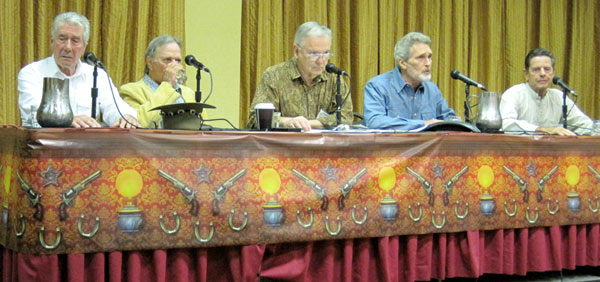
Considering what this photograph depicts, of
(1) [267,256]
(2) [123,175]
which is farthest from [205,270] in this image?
(2) [123,175]

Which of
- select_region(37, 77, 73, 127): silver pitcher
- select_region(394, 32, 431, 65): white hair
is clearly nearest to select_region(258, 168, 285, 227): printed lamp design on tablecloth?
select_region(37, 77, 73, 127): silver pitcher

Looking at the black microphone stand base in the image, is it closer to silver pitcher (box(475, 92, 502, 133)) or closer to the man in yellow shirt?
the man in yellow shirt

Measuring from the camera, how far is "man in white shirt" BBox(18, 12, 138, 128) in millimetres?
2861

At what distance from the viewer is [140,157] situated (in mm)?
2021

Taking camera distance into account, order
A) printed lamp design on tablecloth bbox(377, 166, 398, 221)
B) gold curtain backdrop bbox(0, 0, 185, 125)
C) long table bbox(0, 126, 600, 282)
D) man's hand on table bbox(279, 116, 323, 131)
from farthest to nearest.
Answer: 1. gold curtain backdrop bbox(0, 0, 185, 125)
2. man's hand on table bbox(279, 116, 323, 131)
3. printed lamp design on tablecloth bbox(377, 166, 398, 221)
4. long table bbox(0, 126, 600, 282)

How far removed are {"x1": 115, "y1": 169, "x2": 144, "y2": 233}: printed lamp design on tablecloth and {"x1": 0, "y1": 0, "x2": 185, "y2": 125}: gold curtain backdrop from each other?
6.85ft

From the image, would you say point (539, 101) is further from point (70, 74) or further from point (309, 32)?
point (70, 74)

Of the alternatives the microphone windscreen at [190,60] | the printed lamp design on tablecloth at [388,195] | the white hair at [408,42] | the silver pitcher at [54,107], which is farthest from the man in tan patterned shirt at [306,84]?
the silver pitcher at [54,107]

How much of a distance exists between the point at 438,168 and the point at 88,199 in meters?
1.29

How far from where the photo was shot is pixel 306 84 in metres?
3.46

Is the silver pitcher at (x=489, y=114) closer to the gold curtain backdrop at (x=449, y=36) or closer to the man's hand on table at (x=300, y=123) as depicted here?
the man's hand on table at (x=300, y=123)

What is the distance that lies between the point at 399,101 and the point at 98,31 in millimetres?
1866

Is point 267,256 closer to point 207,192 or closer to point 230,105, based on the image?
point 207,192

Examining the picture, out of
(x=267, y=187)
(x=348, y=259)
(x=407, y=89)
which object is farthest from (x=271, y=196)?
(x=407, y=89)
